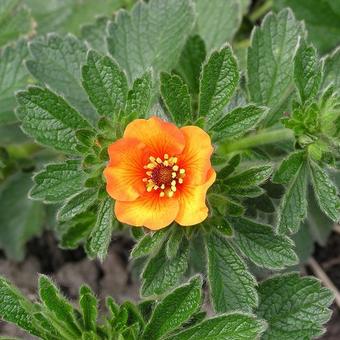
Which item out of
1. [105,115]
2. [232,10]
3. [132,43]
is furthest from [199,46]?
[105,115]

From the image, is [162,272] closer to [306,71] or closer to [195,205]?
[195,205]

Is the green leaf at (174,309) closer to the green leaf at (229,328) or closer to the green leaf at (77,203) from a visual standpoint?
the green leaf at (229,328)

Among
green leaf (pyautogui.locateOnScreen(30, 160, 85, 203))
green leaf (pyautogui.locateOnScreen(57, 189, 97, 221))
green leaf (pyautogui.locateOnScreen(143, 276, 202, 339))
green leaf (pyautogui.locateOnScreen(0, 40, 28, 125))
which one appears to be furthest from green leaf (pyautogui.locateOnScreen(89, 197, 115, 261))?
green leaf (pyautogui.locateOnScreen(0, 40, 28, 125))

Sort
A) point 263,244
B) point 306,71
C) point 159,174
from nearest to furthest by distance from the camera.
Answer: point 159,174 < point 306,71 < point 263,244

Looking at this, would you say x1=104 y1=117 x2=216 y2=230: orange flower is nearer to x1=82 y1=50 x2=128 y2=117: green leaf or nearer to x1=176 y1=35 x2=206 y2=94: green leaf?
x1=82 y1=50 x2=128 y2=117: green leaf

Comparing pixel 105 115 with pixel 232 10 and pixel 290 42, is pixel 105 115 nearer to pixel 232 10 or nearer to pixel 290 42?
pixel 290 42

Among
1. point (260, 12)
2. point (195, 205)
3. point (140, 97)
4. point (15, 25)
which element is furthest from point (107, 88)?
point (260, 12)
